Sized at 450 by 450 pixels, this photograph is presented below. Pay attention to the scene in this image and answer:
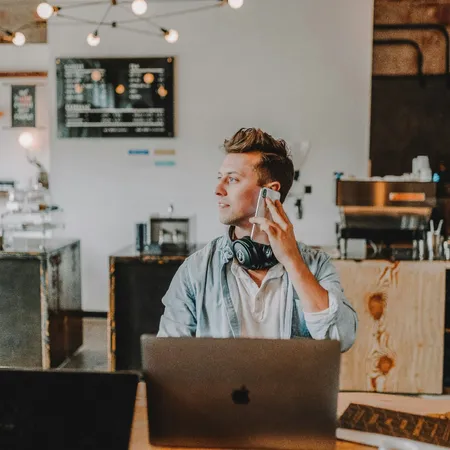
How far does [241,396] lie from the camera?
1001 millimetres

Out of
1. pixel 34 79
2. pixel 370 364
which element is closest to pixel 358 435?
pixel 370 364

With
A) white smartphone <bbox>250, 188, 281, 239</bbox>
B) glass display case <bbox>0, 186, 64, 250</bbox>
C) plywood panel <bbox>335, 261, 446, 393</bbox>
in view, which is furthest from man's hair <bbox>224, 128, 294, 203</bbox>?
glass display case <bbox>0, 186, 64, 250</bbox>

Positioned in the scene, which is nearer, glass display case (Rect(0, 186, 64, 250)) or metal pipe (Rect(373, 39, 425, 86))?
glass display case (Rect(0, 186, 64, 250))

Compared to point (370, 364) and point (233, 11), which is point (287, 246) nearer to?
point (370, 364)

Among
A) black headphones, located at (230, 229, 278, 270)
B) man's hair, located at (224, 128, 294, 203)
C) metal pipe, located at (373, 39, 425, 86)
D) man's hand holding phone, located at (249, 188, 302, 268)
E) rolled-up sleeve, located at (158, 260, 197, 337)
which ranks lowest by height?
rolled-up sleeve, located at (158, 260, 197, 337)

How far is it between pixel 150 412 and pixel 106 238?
13.5ft

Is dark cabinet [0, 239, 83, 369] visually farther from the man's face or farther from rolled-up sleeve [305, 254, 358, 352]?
rolled-up sleeve [305, 254, 358, 352]

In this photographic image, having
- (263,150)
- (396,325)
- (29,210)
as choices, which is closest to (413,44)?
(396,325)

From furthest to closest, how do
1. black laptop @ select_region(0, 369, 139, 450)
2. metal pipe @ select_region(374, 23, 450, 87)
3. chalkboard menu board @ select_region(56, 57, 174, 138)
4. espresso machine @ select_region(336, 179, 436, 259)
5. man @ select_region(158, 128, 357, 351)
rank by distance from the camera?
metal pipe @ select_region(374, 23, 450, 87) → chalkboard menu board @ select_region(56, 57, 174, 138) → espresso machine @ select_region(336, 179, 436, 259) → man @ select_region(158, 128, 357, 351) → black laptop @ select_region(0, 369, 139, 450)

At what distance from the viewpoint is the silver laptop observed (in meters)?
0.98

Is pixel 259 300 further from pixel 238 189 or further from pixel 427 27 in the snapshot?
pixel 427 27

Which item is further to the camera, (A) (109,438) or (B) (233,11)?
(B) (233,11)

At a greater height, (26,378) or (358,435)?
(26,378)

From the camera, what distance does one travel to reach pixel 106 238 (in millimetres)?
5023
